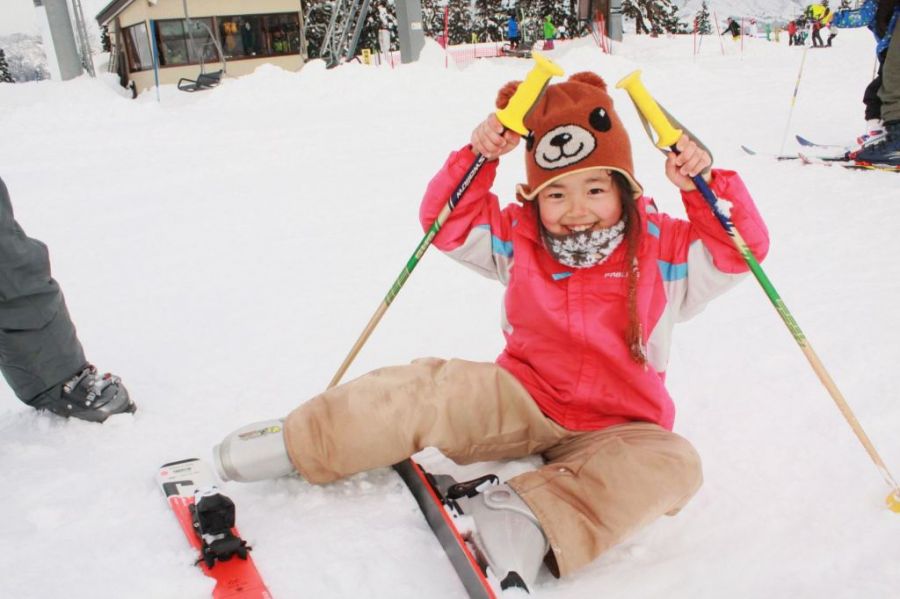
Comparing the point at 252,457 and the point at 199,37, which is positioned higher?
the point at 199,37

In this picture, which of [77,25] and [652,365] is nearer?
[652,365]

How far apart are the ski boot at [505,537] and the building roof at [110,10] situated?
20.6 meters

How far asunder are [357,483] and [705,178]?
4.56 feet

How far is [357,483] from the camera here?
84.7 inches

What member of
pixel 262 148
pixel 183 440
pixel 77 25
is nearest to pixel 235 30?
pixel 77 25

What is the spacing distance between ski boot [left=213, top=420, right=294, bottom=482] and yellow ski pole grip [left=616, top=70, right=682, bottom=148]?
1.41 meters

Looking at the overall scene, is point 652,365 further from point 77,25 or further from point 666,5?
point 666,5

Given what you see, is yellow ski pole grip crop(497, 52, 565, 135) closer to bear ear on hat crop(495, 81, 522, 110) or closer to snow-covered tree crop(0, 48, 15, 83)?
bear ear on hat crop(495, 81, 522, 110)

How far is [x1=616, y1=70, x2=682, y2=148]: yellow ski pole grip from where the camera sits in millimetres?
1855

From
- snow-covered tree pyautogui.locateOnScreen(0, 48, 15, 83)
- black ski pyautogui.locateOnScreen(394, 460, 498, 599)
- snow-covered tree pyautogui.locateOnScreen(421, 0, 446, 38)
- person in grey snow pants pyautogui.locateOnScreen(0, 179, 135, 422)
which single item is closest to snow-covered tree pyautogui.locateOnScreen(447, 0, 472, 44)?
snow-covered tree pyautogui.locateOnScreen(421, 0, 446, 38)

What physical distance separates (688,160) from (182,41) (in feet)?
64.7

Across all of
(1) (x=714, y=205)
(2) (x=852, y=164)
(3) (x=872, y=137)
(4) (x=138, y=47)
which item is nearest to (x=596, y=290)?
(1) (x=714, y=205)

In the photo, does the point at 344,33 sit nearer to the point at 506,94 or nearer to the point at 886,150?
the point at 886,150

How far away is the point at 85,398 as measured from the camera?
8.10 ft
